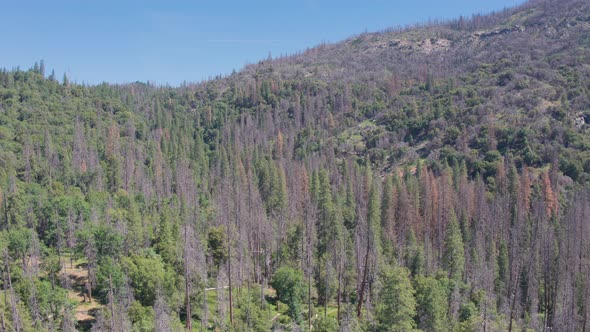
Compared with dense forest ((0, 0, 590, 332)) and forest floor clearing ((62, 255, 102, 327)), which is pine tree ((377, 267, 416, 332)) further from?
forest floor clearing ((62, 255, 102, 327))

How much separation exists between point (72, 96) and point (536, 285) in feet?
505

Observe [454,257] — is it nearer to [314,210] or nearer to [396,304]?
A: [314,210]

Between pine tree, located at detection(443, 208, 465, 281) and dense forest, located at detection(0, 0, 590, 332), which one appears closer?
dense forest, located at detection(0, 0, 590, 332)

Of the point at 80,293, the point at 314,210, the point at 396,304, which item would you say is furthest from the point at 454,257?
the point at 80,293

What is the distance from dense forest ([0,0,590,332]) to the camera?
48875mm

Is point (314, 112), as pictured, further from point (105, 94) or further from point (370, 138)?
point (105, 94)

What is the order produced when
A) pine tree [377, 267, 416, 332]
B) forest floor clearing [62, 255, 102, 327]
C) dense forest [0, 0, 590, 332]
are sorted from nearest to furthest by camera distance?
pine tree [377, 267, 416, 332] < dense forest [0, 0, 590, 332] < forest floor clearing [62, 255, 102, 327]

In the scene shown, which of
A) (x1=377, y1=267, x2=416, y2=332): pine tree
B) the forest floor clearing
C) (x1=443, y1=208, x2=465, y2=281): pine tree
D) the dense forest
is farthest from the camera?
(x1=443, y1=208, x2=465, y2=281): pine tree

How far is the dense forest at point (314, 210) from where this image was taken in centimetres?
4888

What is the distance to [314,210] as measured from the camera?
241ft

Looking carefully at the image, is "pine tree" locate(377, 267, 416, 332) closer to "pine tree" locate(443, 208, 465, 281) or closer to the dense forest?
the dense forest

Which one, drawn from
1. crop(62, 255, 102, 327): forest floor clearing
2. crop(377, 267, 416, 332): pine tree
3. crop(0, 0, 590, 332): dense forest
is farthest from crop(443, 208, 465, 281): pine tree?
crop(62, 255, 102, 327): forest floor clearing

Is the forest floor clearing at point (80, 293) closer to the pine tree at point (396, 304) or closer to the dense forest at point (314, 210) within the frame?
the dense forest at point (314, 210)

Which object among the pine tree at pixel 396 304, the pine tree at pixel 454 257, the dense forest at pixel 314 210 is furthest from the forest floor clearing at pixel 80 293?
the pine tree at pixel 454 257
